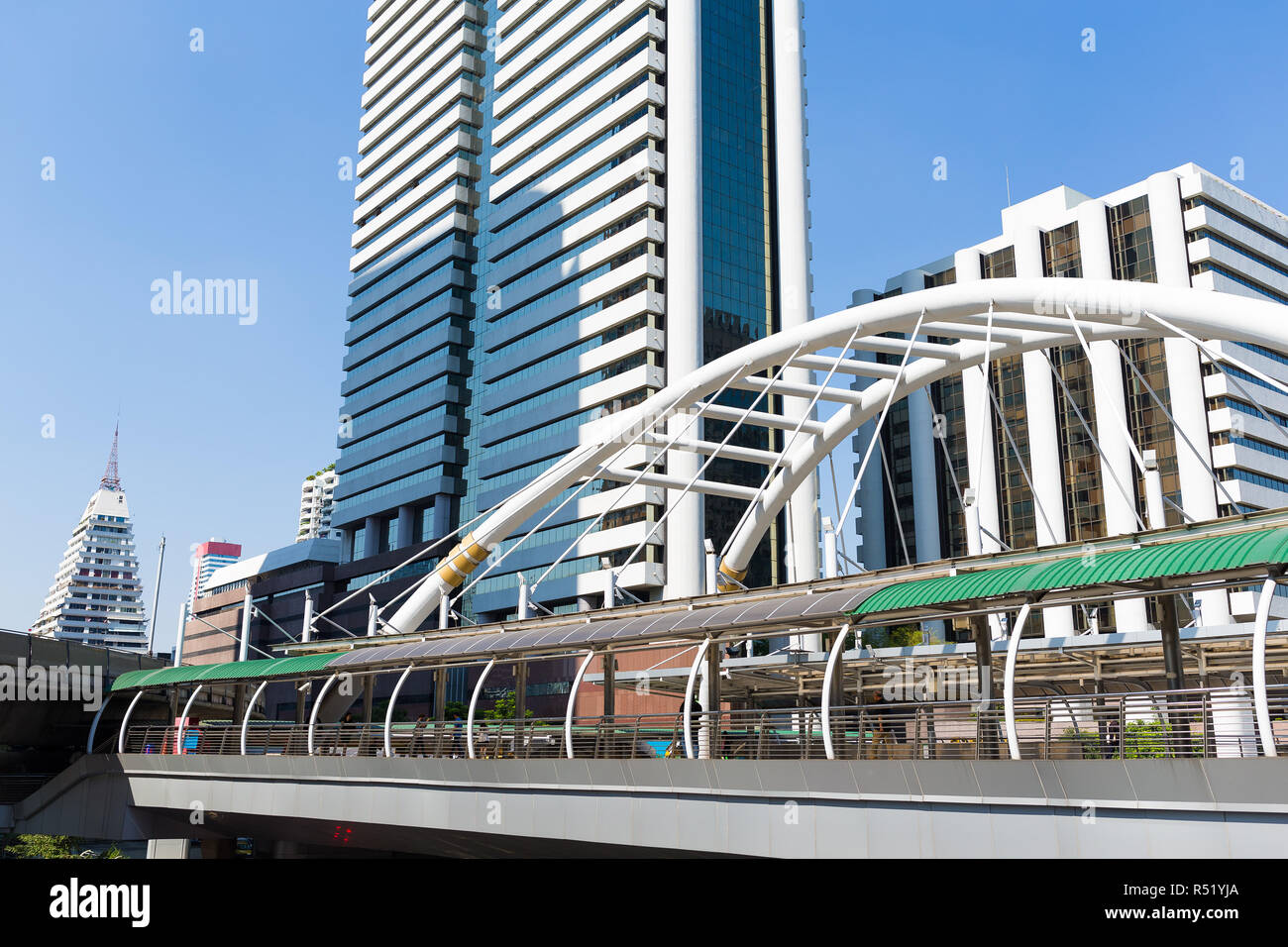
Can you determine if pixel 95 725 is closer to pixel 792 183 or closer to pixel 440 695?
pixel 440 695

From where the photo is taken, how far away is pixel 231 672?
33.8m

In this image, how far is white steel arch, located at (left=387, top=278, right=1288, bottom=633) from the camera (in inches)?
990

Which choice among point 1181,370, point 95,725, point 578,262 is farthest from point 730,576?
point 578,262

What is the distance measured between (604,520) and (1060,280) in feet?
169

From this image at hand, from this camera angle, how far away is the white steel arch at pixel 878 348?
25.1 metres

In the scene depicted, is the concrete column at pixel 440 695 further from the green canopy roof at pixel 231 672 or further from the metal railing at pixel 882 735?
the green canopy roof at pixel 231 672

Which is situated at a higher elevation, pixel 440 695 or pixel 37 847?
pixel 440 695

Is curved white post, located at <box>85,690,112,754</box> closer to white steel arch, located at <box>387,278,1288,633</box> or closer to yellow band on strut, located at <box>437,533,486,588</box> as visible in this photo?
white steel arch, located at <box>387,278,1288,633</box>

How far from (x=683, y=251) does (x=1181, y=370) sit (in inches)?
1371

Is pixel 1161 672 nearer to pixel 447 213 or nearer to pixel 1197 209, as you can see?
pixel 1197 209

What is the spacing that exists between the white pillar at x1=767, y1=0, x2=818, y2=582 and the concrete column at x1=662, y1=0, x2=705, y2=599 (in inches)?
65.7

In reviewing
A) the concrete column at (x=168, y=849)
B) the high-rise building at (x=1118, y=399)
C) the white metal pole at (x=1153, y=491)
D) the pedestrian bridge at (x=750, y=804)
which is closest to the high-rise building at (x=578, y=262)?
the high-rise building at (x=1118, y=399)

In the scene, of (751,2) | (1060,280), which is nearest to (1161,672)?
(1060,280)

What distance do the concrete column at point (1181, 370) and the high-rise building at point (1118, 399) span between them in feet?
0.31
